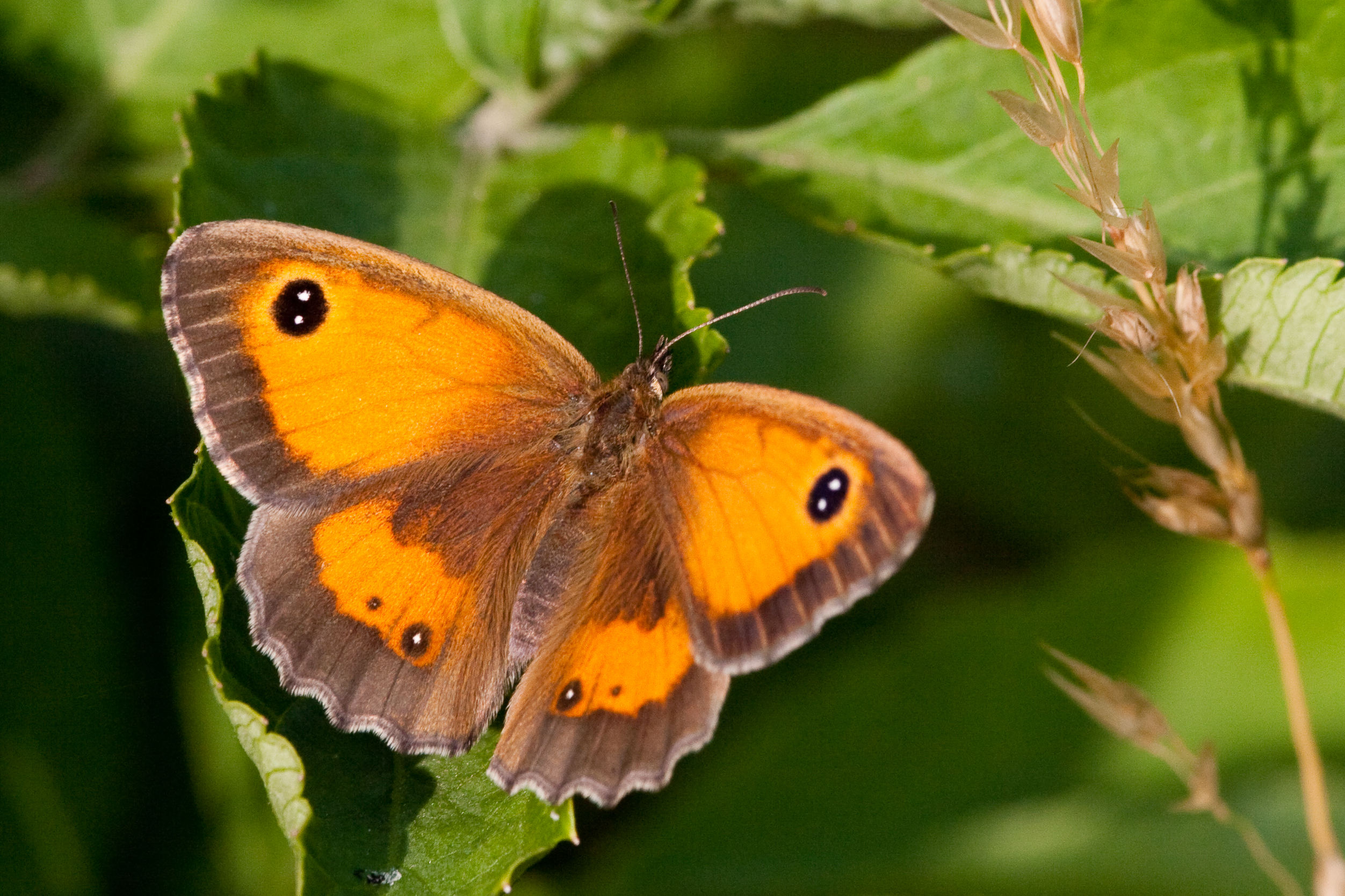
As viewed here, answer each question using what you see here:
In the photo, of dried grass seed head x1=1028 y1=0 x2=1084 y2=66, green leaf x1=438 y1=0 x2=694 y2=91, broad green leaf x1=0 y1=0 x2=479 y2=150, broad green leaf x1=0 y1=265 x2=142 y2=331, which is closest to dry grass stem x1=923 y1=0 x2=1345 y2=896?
dried grass seed head x1=1028 y1=0 x2=1084 y2=66

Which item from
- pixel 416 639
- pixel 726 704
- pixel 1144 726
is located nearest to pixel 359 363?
pixel 416 639

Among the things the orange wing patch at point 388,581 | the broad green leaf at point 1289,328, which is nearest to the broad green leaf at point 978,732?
the broad green leaf at point 1289,328

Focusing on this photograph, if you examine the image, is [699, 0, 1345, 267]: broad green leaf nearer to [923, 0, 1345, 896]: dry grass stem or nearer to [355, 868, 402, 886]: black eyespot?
[923, 0, 1345, 896]: dry grass stem

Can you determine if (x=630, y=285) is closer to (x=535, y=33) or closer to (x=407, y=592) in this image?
(x=535, y=33)

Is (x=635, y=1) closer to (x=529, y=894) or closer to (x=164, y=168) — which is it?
(x=164, y=168)

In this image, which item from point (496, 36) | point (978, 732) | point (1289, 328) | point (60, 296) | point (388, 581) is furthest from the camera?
point (978, 732)

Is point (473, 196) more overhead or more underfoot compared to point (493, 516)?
more overhead
